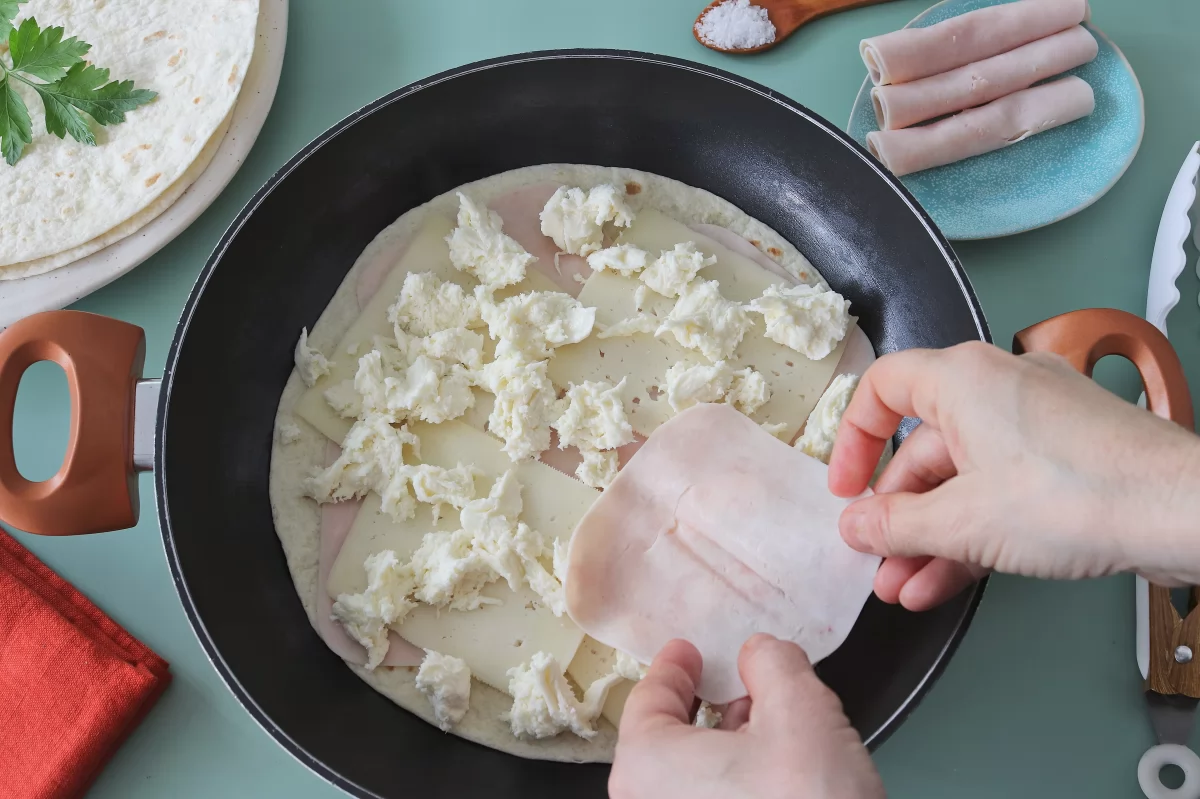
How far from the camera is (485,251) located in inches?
49.9

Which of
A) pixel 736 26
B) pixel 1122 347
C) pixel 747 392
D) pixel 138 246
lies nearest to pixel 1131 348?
pixel 1122 347

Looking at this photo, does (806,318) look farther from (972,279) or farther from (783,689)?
(783,689)

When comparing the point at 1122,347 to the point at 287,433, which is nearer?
the point at 1122,347

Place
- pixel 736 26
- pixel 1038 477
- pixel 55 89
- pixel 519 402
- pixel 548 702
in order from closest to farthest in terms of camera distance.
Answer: pixel 1038 477
pixel 548 702
pixel 519 402
pixel 55 89
pixel 736 26

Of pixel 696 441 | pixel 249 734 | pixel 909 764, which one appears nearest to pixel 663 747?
pixel 696 441

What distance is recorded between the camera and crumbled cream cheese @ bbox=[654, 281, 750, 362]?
4.00ft

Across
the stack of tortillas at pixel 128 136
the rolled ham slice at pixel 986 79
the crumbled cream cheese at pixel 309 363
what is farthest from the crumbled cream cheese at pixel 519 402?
the rolled ham slice at pixel 986 79

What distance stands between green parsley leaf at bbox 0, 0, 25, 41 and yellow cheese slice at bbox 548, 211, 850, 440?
1012 millimetres

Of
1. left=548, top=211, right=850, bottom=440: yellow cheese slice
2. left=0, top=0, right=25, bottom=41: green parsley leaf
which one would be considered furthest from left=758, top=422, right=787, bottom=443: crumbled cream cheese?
left=0, top=0, right=25, bottom=41: green parsley leaf

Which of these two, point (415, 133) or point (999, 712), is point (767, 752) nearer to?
point (999, 712)

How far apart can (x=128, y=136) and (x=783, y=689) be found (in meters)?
1.28

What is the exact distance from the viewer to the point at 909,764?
3.92 ft

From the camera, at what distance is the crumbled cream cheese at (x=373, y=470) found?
1.17 m

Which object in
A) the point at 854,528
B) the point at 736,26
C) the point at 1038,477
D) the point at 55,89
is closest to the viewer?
the point at 1038,477
